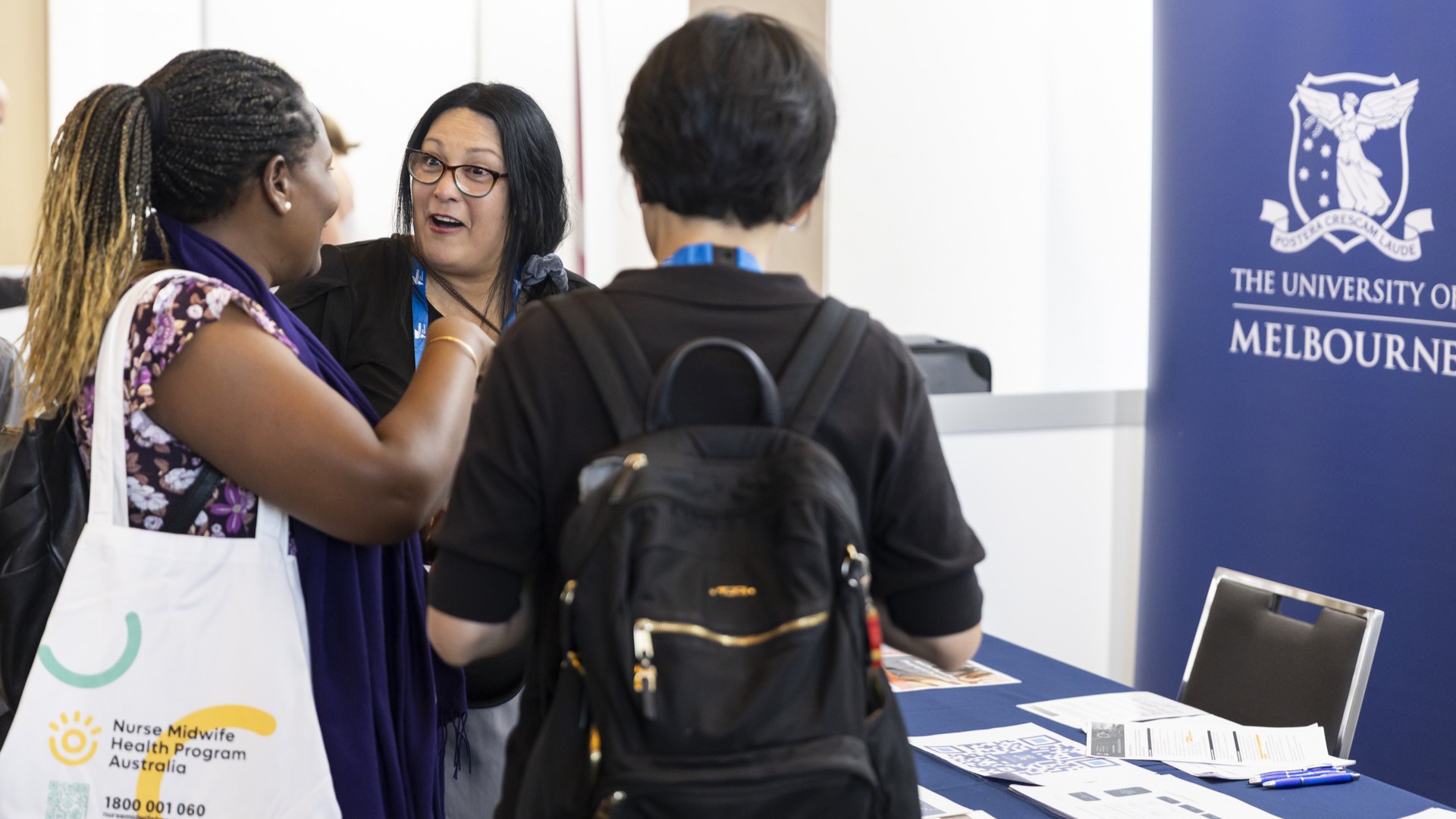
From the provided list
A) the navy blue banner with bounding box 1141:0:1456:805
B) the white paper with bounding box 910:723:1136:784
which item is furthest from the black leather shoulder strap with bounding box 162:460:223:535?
the navy blue banner with bounding box 1141:0:1456:805

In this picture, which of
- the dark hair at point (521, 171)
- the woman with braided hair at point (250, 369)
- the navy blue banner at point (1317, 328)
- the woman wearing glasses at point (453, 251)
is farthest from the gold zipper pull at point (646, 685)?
the navy blue banner at point (1317, 328)

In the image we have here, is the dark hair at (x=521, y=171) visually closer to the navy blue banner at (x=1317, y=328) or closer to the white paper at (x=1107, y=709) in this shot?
the white paper at (x=1107, y=709)

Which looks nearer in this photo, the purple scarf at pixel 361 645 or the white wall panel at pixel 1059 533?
the purple scarf at pixel 361 645

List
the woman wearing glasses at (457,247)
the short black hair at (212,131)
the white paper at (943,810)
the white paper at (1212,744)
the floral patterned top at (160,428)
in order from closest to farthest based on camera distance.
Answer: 1. the floral patterned top at (160,428)
2. the short black hair at (212,131)
3. the white paper at (943,810)
4. the white paper at (1212,744)
5. the woman wearing glasses at (457,247)

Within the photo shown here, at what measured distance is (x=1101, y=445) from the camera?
436 cm

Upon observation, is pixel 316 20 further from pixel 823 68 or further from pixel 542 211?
pixel 823 68

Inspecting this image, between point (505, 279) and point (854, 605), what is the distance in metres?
1.29

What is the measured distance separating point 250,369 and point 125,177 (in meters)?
0.24

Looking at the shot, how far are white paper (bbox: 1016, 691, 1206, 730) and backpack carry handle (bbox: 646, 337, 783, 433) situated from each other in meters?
1.24

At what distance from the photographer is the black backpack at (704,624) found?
3.35 feet

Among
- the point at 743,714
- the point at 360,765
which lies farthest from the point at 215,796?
the point at 743,714

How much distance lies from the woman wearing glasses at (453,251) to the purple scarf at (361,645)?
1.73 feet

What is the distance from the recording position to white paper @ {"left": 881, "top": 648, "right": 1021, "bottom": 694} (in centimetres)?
234

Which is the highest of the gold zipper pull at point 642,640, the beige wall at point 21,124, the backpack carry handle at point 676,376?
the beige wall at point 21,124
